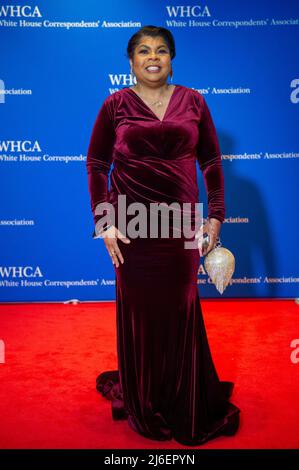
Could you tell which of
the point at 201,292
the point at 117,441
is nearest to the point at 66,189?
the point at 201,292

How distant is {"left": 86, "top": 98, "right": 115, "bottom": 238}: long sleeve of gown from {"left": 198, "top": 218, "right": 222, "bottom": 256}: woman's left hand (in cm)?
45

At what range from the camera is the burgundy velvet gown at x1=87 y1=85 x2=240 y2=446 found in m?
2.22

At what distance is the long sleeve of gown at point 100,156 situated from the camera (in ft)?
7.59

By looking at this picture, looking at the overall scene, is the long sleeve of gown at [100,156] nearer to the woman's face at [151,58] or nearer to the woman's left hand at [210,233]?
the woman's face at [151,58]

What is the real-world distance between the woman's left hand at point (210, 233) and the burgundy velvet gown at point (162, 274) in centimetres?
3

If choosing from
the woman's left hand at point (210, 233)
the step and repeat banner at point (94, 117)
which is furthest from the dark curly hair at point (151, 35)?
the step and repeat banner at point (94, 117)

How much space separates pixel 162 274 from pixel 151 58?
935mm

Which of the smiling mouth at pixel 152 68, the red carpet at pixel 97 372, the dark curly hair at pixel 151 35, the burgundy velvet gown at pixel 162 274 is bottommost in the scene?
the red carpet at pixel 97 372

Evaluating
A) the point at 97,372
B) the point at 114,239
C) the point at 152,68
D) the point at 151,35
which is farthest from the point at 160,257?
the point at 97,372

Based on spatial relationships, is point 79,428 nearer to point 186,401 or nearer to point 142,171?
point 186,401
